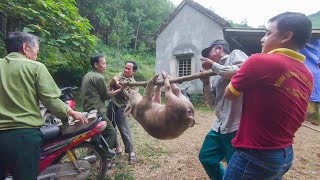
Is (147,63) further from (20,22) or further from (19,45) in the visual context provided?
(19,45)

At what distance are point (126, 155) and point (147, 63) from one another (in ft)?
60.0

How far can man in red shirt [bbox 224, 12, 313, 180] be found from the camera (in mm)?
1794


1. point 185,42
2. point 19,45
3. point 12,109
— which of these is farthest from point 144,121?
point 185,42

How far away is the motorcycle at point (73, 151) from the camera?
10.9ft

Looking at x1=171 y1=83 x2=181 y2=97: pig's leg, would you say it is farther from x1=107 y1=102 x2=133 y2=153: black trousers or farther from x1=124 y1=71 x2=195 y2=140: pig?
x1=107 y1=102 x2=133 y2=153: black trousers

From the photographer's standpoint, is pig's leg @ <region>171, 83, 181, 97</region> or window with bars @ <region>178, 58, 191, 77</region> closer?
pig's leg @ <region>171, 83, 181, 97</region>

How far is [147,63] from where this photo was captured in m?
23.1

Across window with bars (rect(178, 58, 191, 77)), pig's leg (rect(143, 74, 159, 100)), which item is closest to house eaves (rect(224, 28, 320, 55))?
window with bars (rect(178, 58, 191, 77))

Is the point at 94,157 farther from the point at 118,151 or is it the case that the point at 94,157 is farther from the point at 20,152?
the point at 20,152

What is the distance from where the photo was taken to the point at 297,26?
1.85 metres

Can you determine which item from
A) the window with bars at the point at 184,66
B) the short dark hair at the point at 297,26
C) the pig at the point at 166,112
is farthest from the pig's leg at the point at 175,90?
the window with bars at the point at 184,66

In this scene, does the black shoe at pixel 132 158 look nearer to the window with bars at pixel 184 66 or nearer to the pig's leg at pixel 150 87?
the pig's leg at pixel 150 87

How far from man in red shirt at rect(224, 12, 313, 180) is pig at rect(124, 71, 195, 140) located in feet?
2.88

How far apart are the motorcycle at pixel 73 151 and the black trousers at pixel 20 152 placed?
0.58 meters
